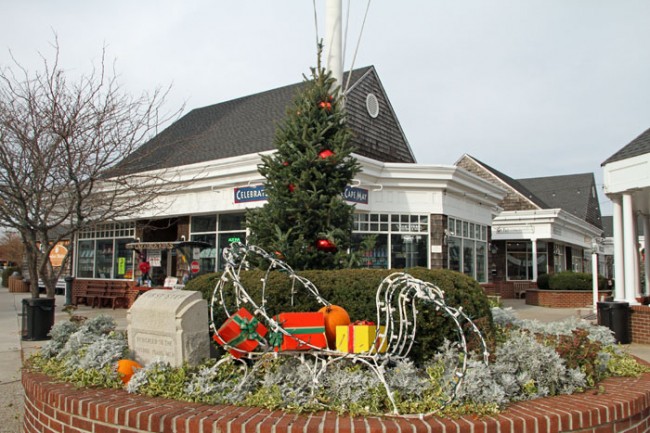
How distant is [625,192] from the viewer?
500 inches

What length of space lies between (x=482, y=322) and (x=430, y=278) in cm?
73

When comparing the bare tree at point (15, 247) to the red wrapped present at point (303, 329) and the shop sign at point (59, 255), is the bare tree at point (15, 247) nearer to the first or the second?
the shop sign at point (59, 255)

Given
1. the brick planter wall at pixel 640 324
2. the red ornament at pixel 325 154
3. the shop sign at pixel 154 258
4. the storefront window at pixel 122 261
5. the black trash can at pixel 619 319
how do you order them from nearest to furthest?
the red ornament at pixel 325 154, the brick planter wall at pixel 640 324, the black trash can at pixel 619 319, the shop sign at pixel 154 258, the storefront window at pixel 122 261

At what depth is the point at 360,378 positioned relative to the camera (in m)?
4.45

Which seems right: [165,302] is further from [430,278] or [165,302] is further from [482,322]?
[482,322]

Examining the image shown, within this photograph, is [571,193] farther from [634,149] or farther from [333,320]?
[333,320]

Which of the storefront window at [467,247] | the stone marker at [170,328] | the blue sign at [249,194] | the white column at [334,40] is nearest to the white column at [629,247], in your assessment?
the storefront window at [467,247]

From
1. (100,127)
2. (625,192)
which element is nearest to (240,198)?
(100,127)

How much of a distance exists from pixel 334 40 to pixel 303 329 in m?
6.76

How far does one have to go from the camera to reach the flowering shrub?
13.9ft

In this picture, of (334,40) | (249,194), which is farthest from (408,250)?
(334,40)

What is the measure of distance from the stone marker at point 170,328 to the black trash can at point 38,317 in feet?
22.2

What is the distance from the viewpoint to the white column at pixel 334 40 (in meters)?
10.3

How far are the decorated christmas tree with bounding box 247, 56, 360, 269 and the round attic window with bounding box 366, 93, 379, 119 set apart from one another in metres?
12.2
